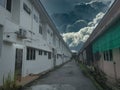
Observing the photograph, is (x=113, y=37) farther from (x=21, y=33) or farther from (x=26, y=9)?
(x=26, y=9)

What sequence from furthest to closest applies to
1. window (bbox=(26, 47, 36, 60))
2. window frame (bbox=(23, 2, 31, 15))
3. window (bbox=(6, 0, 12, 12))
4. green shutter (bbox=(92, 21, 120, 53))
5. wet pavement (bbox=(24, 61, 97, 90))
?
window (bbox=(26, 47, 36, 60)) → window frame (bbox=(23, 2, 31, 15)) → window (bbox=(6, 0, 12, 12)) → wet pavement (bbox=(24, 61, 97, 90)) → green shutter (bbox=(92, 21, 120, 53))

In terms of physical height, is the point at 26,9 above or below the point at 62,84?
above

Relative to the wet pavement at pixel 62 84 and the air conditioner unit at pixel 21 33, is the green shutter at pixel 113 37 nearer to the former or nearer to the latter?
the wet pavement at pixel 62 84

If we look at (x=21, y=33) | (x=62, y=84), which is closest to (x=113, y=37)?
(x=62, y=84)

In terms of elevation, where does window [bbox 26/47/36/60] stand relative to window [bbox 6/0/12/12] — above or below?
below

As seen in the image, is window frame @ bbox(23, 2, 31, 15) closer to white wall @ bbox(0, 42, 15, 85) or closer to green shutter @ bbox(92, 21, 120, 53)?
white wall @ bbox(0, 42, 15, 85)

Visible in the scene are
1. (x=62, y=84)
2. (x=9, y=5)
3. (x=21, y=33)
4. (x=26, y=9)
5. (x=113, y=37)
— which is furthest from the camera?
(x=26, y=9)

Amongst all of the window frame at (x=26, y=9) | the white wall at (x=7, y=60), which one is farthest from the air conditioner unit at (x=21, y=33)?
the window frame at (x=26, y=9)

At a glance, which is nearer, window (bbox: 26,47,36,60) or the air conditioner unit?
the air conditioner unit

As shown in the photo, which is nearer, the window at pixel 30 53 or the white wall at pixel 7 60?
the white wall at pixel 7 60

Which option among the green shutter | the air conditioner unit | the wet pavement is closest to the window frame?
the air conditioner unit

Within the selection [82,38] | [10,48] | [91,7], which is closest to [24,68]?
[10,48]

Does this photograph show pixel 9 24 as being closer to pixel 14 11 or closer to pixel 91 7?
pixel 14 11

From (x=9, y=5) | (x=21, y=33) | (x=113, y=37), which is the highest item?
(x=9, y=5)
